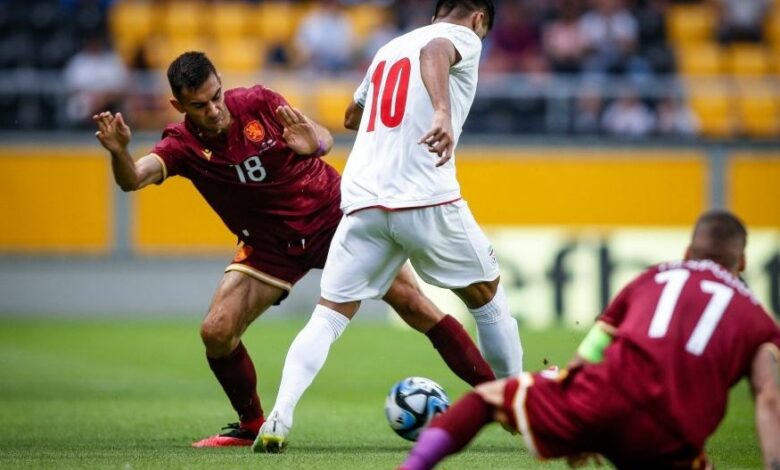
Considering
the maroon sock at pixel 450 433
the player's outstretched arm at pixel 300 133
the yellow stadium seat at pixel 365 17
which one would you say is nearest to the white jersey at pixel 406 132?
the player's outstretched arm at pixel 300 133

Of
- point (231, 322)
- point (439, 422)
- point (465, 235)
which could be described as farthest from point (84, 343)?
point (439, 422)

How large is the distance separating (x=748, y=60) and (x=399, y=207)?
43.9ft

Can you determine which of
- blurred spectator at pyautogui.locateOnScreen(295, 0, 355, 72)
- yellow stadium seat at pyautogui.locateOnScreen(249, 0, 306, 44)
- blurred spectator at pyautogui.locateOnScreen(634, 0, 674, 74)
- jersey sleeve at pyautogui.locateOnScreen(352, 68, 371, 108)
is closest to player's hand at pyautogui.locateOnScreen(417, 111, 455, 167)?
jersey sleeve at pyautogui.locateOnScreen(352, 68, 371, 108)

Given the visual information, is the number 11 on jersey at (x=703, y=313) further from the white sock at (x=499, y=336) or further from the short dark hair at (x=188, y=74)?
the short dark hair at (x=188, y=74)

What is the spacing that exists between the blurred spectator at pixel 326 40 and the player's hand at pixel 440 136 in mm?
11537

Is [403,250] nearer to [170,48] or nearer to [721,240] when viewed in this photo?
[721,240]

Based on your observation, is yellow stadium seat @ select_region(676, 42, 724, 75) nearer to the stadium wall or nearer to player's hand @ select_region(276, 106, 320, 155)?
the stadium wall

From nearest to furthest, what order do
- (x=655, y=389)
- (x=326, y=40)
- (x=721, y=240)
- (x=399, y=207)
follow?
(x=655, y=389)
(x=721, y=240)
(x=399, y=207)
(x=326, y=40)

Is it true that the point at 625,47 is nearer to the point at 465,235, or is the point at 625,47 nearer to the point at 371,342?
the point at 371,342

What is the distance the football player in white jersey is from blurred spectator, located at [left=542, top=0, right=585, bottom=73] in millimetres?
10522

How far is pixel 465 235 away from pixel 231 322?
4.58ft

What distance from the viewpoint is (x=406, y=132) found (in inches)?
262

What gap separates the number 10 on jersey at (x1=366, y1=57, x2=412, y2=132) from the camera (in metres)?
6.66

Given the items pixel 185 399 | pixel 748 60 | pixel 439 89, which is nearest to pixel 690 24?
pixel 748 60
